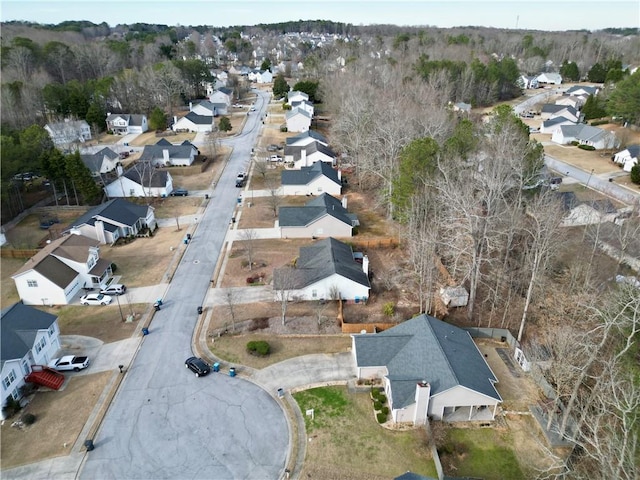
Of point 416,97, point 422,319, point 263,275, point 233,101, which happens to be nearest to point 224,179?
point 263,275

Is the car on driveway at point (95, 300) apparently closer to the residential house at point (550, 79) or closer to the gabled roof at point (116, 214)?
the gabled roof at point (116, 214)

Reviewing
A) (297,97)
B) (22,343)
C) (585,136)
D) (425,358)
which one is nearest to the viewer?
(425,358)

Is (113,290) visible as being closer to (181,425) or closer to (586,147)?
(181,425)

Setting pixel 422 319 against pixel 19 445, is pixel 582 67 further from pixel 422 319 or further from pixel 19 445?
pixel 19 445

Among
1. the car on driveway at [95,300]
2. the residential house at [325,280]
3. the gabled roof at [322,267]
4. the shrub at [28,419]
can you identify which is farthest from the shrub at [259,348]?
the car on driveway at [95,300]

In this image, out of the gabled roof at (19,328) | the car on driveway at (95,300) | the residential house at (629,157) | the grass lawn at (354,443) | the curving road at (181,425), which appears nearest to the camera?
the grass lawn at (354,443)

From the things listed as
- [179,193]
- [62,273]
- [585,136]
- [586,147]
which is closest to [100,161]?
[179,193]
